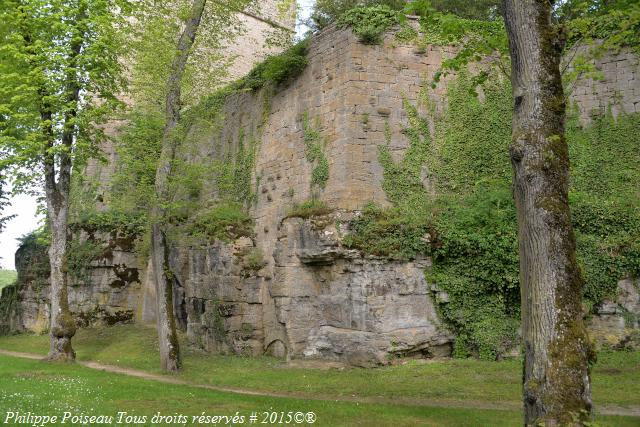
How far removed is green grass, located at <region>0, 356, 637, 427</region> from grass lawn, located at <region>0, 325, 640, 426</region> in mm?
27

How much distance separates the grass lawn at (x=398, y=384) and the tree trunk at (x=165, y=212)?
0.73 metres

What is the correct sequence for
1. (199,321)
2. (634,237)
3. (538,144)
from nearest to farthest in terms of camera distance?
(538,144) → (634,237) → (199,321)

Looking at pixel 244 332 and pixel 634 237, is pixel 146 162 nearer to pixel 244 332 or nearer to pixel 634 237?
pixel 244 332

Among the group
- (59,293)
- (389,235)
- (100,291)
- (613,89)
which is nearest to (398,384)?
(389,235)

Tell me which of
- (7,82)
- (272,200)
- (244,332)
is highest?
(7,82)

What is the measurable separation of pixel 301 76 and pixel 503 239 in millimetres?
7161

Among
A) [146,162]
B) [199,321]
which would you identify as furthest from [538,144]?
[199,321]

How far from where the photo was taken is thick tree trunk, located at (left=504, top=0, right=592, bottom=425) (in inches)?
216

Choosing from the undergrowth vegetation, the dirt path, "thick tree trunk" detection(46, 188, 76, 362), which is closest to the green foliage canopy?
"thick tree trunk" detection(46, 188, 76, 362)

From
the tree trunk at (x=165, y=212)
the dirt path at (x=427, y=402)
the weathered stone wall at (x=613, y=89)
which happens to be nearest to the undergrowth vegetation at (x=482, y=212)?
the weathered stone wall at (x=613, y=89)

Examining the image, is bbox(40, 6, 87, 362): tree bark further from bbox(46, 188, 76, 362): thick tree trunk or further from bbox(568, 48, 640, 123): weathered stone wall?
bbox(568, 48, 640, 123): weathered stone wall

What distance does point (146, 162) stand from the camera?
47.1ft

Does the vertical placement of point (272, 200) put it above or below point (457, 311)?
above

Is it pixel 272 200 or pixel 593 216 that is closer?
pixel 593 216
